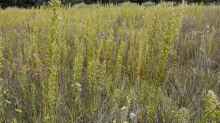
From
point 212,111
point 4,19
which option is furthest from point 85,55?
point 4,19

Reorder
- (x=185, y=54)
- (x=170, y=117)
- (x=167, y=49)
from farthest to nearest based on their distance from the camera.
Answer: (x=185, y=54) → (x=167, y=49) → (x=170, y=117)

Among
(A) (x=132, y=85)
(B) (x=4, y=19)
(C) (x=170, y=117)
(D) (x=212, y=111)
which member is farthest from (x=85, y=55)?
(B) (x=4, y=19)

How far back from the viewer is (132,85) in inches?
79.9

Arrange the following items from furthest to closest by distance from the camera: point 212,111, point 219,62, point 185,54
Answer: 1. point 185,54
2. point 219,62
3. point 212,111

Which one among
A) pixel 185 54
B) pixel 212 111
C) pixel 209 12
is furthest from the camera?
pixel 209 12

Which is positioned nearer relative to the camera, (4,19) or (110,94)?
(110,94)

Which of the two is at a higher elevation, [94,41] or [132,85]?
[94,41]

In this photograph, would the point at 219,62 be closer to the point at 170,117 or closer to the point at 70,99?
the point at 170,117

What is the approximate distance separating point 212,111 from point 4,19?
374cm

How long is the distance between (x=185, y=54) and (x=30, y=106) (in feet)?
4.69

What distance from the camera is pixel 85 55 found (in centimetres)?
239

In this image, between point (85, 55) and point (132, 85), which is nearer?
point (132, 85)

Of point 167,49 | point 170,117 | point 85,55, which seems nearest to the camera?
point 170,117

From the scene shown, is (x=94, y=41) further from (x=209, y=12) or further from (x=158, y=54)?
(x=209, y=12)
